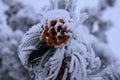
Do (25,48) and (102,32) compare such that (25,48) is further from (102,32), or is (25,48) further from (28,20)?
(102,32)

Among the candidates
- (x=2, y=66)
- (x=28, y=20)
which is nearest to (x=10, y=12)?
(x=28, y=20)

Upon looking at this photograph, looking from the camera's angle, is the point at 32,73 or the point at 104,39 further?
the point at 104,39

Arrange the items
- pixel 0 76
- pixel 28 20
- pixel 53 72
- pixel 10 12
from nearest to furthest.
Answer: pixel 53 72 → pixel 0 76 → pixel 28 20 → pixel 10 12

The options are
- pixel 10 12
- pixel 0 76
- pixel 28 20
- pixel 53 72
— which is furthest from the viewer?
pixel 10 12

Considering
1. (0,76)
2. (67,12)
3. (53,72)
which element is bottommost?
(53,72)

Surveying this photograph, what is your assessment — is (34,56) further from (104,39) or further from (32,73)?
(104,39)

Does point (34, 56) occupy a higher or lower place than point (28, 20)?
lower
